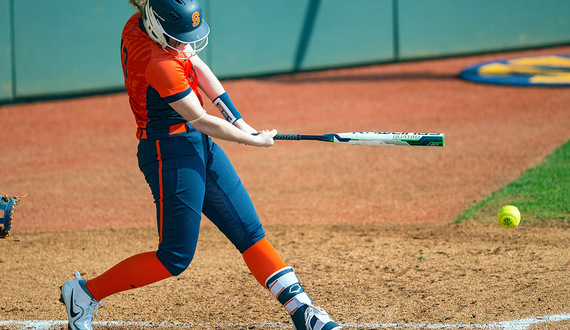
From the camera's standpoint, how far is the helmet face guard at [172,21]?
137 inches

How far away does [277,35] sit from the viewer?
46.1ft

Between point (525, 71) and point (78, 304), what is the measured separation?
36.0 feet

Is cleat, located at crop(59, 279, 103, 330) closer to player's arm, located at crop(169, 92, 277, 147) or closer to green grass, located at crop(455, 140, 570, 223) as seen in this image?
player's arm, located at crop(169, 92, 277, 147)

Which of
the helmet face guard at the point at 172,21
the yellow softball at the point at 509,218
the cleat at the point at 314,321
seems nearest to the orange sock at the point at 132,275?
the cleat at the point at 314,321

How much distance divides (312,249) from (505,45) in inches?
421

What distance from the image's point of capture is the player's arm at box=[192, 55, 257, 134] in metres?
3.96

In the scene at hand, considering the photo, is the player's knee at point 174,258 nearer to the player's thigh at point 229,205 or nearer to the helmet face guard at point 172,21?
the player's thigh at point 229,205

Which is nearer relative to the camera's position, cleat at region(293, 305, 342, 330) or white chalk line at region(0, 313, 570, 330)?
cleat at region(293, 305, 342, 330)

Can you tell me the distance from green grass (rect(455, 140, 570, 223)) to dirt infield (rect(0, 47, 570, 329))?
8.2 inches

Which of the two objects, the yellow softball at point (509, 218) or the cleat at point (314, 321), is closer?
the cleat at point (314, 321)

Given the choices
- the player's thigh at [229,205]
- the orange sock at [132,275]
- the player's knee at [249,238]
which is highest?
the player's thigh at [229,205]

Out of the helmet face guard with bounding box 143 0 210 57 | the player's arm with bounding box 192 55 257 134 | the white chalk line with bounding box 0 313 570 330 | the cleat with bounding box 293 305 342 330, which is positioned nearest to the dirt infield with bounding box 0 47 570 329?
the white chalk line with bounding box 0 313 570 330

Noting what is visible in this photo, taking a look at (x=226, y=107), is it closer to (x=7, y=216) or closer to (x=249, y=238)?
(x=249, y=238)

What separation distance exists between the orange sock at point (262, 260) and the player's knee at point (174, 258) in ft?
1.21
